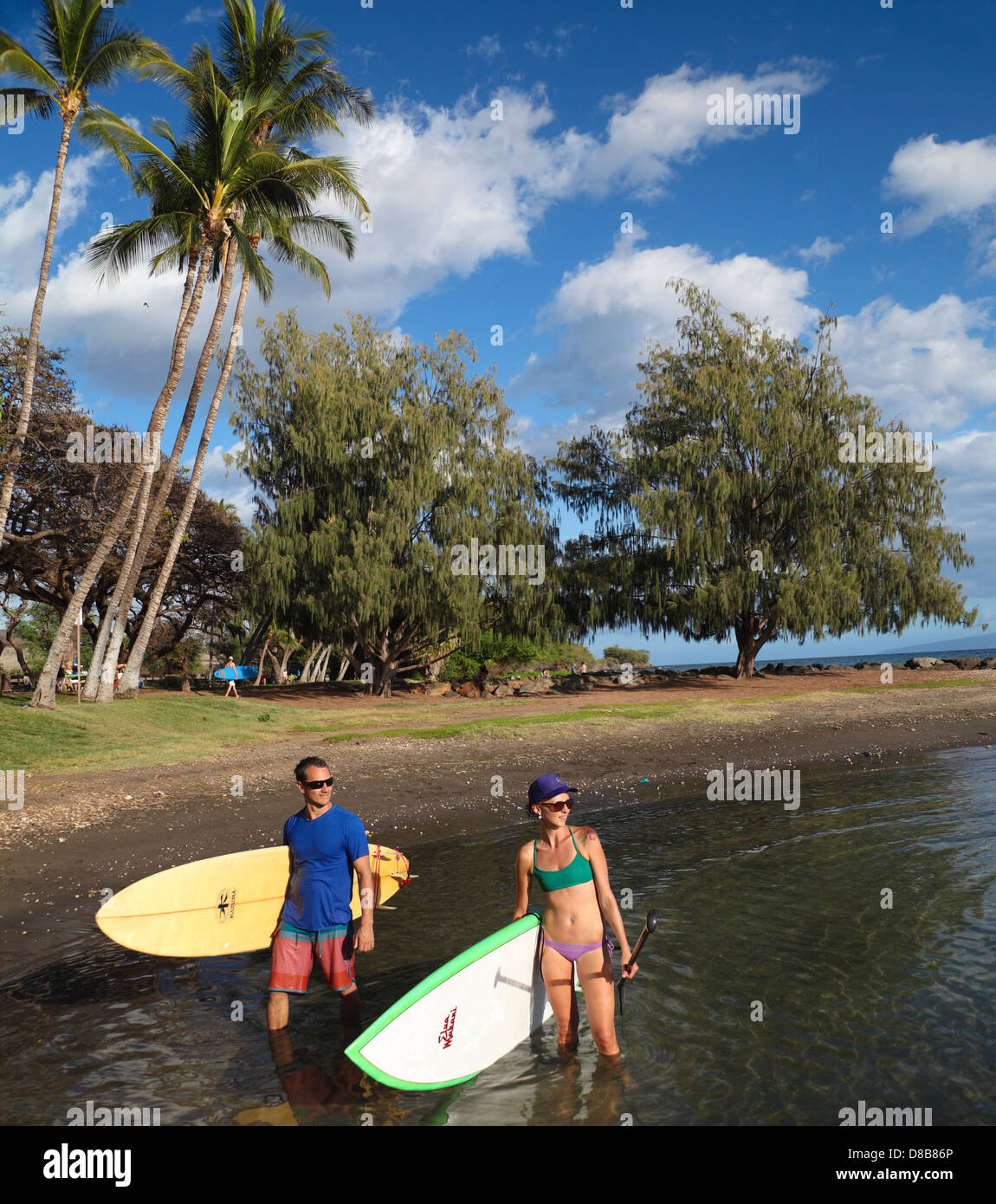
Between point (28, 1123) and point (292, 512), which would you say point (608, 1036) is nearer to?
point (28, 1123)

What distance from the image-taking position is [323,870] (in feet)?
18.8

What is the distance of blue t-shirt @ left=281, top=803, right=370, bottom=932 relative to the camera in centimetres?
572

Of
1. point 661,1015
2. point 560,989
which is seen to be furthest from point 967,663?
point 560,989

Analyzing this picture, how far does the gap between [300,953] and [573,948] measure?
2.02m

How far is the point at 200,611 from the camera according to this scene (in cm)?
4688

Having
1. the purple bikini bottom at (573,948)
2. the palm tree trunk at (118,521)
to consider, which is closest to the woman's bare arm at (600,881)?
the purple bikini bottom at (573,948)

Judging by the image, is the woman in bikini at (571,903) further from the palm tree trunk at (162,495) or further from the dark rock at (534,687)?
the dark rock at (534,687)

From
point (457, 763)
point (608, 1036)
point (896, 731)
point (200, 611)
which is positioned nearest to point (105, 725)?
point (457, 763)

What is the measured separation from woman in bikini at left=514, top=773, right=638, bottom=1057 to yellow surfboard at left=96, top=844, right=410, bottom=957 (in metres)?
2.28

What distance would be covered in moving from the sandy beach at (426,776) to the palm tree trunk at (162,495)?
7767 millimetres

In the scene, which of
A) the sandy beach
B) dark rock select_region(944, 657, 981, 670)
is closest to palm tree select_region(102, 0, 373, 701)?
the sandy beach

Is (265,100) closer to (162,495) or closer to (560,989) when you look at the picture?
(162,495)

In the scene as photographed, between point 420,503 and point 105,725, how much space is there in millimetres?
16402

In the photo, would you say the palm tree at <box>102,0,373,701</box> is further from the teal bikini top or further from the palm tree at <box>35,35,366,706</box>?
the teal bikini top
